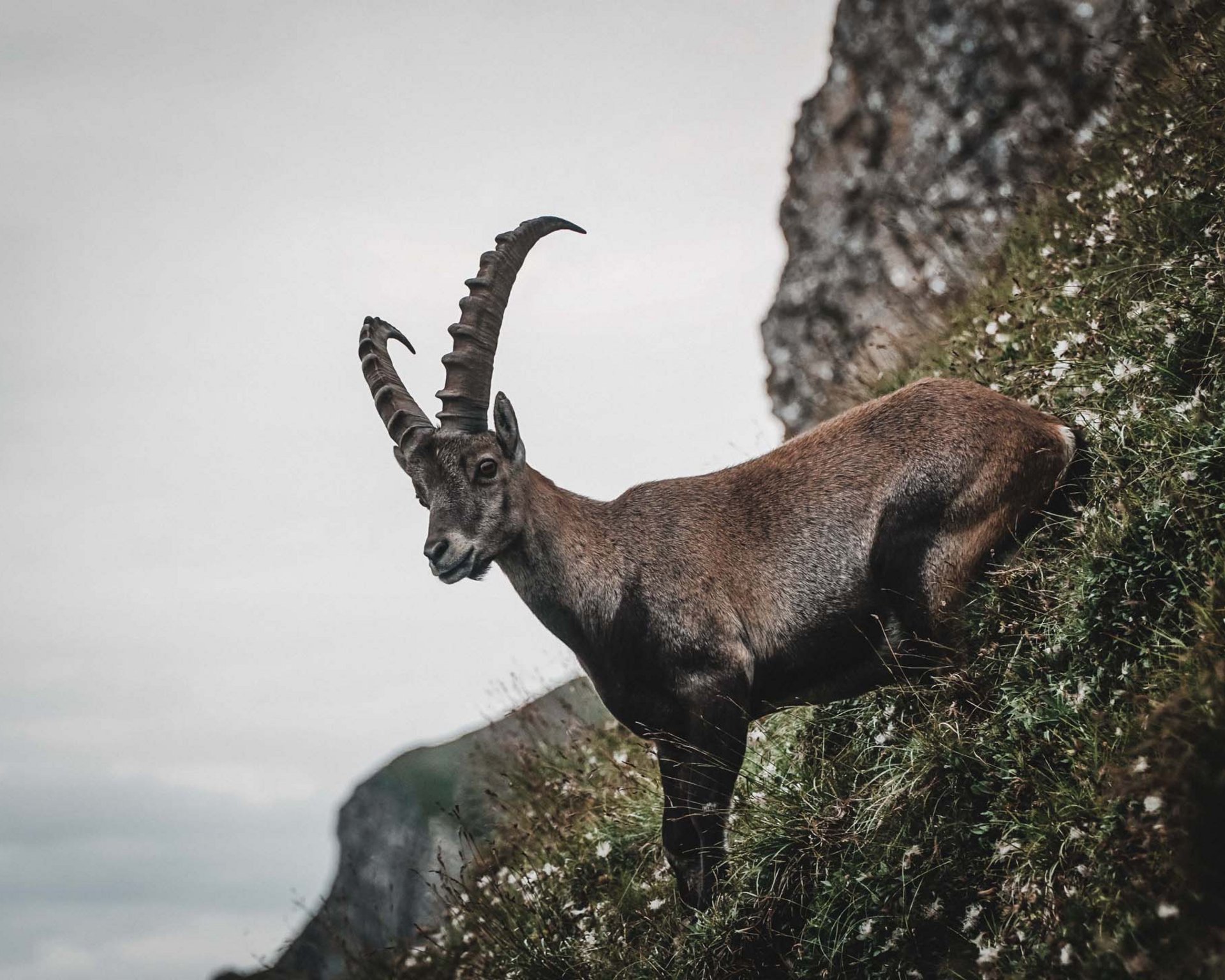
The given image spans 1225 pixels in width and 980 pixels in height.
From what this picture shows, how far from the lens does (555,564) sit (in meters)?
6.68

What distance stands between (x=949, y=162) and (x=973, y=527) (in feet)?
26.0

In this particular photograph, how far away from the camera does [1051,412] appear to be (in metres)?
7.67

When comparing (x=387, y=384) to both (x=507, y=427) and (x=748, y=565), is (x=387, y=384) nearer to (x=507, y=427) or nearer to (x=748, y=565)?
(x=507, y=427)

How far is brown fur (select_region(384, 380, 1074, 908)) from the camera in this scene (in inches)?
252

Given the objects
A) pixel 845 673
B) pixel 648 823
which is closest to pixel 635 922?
pixel 648 823

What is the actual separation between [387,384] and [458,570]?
1325 mm

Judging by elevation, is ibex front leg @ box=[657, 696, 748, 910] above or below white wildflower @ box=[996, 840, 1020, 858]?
above

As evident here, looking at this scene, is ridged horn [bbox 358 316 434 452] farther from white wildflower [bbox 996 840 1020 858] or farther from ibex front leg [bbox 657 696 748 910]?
white wildflower [bbox 996 840 1020 858]

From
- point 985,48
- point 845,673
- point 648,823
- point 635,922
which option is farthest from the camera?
point 985,48

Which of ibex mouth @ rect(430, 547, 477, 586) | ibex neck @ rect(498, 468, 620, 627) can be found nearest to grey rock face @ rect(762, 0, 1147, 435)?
ibex neck @ rect(498, 468, 620, 627)

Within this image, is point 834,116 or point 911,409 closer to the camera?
point 911,409

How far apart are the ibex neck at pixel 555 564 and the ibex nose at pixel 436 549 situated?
41 cm

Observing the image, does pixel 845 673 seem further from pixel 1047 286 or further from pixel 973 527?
A: pixel 1047 286

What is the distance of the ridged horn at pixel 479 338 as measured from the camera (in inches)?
263
